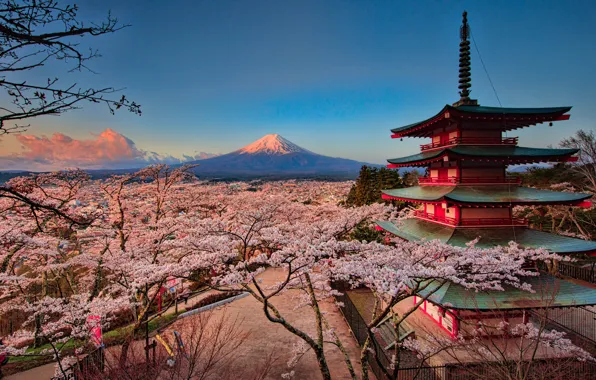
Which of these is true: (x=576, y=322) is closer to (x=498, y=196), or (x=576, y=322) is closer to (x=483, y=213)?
(x=483, y=213)

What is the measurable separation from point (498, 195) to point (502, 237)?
4.87 ft

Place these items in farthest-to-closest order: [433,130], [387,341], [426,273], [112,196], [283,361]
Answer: [433,130] < [112,196] < [387,341] < [283,361] < [426,273]

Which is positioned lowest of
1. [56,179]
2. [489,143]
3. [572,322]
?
[572,322]

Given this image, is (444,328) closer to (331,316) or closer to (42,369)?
(331,316)

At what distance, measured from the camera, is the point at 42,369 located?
942 centimetres

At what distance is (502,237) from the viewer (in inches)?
384

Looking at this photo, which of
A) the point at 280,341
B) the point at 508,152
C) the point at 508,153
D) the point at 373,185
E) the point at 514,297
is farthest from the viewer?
the point at 373,185

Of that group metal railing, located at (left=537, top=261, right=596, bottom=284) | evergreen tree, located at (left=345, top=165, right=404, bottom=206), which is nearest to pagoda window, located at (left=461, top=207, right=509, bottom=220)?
metal railing, located at (left=537, top=261, right=596, bottom=284)

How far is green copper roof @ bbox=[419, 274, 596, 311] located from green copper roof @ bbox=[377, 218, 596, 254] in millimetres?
1127

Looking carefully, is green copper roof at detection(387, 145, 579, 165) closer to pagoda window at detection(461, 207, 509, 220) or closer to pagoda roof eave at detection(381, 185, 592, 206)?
pagoda roof eave at detection(381, 185, 592, 206)

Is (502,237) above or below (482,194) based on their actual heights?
below

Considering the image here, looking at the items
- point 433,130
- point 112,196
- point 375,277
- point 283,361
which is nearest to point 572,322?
point 433,130

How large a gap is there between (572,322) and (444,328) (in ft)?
16.3

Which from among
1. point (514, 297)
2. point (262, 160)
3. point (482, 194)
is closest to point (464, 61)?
point (482, 194)
